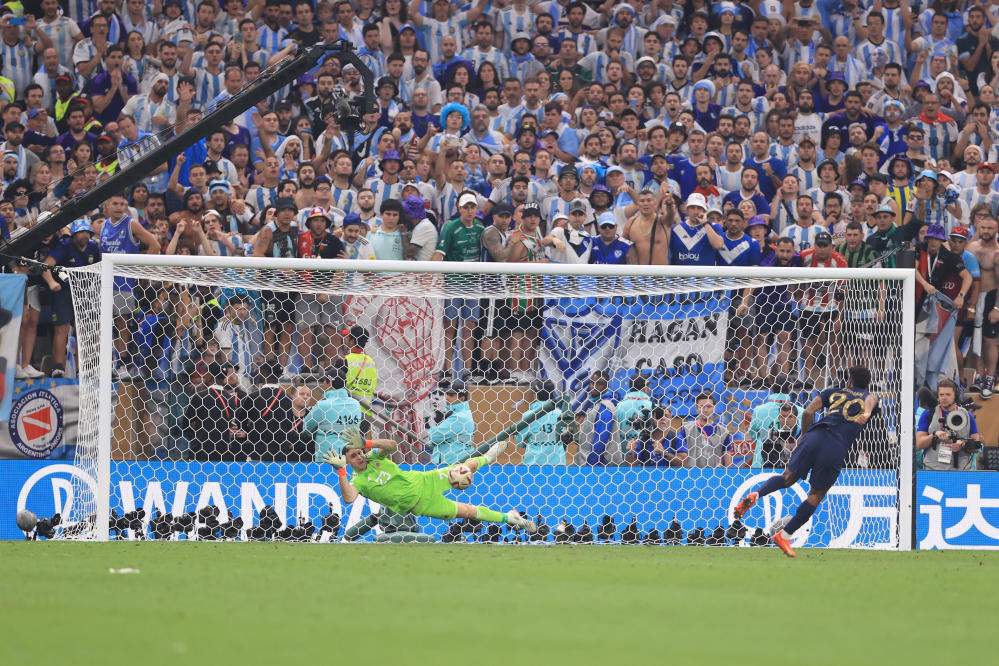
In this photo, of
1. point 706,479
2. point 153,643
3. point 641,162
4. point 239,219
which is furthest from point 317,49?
point 153,643

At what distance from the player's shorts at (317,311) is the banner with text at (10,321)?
108 inches

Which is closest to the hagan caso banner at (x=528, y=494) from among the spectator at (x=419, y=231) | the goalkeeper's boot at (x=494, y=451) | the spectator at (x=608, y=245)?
the goalkeeper's boot at (x=494, y=451)

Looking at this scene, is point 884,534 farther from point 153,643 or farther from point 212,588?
point 153,643

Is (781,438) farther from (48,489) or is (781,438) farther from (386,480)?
(48,489)

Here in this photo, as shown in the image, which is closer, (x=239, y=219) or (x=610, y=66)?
(x=239, y=219)

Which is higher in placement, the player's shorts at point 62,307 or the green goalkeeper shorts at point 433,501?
the player's shorts at point 62,307

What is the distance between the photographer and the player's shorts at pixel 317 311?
13281mm

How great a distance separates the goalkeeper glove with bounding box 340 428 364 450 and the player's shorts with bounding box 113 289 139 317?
8.83 ft

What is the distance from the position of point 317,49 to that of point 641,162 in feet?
15.5

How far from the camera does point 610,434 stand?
42.9 ft

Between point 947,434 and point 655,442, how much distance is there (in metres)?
3.07

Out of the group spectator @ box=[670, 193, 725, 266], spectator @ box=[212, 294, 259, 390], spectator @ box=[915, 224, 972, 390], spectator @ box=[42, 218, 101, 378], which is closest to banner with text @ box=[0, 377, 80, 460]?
spectator @ box=[42, 218, 101, 378]

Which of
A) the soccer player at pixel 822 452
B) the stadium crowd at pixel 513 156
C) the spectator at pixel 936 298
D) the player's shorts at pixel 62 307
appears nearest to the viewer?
the soccer player at pixel 822 452

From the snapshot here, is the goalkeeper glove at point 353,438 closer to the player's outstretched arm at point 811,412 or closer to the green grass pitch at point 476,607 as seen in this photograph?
the green grass pitch at point 476,607
